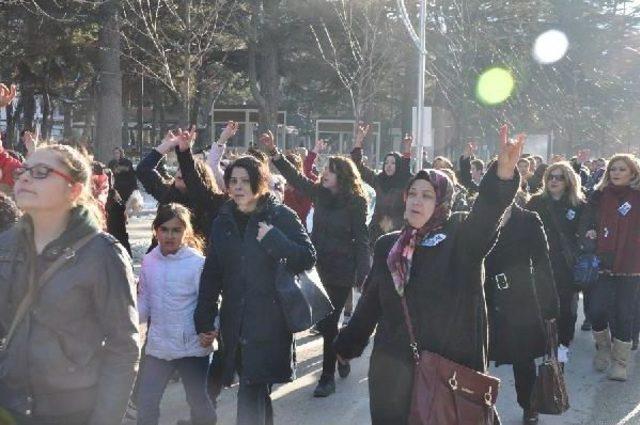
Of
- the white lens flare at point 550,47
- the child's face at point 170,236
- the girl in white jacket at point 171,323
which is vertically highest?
the white lens flare at point 550,47

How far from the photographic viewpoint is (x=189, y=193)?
5945 mm

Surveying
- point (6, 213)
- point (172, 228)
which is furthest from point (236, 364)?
point (6, 213)

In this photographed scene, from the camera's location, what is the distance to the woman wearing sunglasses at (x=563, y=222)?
707 cm

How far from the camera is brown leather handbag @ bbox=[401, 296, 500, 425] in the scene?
3.06 m

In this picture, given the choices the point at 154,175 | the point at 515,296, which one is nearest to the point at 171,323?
the point at 154,175

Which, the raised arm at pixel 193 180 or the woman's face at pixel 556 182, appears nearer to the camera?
the raised arm at pixel 193 180

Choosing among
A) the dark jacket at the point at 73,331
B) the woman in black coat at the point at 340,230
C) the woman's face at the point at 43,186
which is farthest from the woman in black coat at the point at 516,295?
the woman's face at the point at 43,186

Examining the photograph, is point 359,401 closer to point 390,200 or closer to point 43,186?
point 390,200

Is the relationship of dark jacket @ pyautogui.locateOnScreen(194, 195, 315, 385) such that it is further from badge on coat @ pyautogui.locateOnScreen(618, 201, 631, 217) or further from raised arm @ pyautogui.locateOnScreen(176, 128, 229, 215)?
badge on coat @ pyautogui.locateOnScreen(618, 201, 631, 217)

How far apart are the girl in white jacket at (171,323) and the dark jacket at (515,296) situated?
187 centimetres

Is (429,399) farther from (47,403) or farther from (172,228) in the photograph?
(172,228)

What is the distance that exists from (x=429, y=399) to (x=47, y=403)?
145cm

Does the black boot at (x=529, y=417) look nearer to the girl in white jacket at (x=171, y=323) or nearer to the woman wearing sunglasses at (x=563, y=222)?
the woman wearing sunglasses at (x=563, y=222)

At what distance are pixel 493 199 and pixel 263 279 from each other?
1.60 meters
